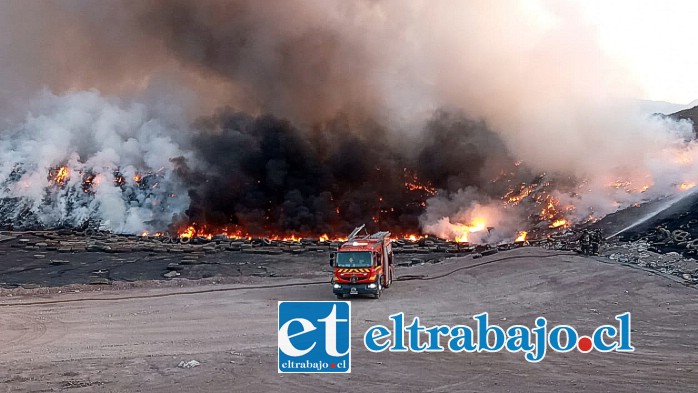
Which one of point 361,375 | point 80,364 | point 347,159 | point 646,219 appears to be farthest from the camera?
point 347,159

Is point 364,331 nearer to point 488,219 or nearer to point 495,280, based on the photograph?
point 495,280

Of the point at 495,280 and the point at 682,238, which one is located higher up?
the point at 682,238

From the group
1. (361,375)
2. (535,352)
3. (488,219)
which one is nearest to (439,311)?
(535,352)

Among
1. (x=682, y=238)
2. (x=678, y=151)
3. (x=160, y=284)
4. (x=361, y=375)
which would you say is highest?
(x=678, y=151)

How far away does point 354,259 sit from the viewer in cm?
2289

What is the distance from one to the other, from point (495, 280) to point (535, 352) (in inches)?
449

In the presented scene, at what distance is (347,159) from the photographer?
60656mm

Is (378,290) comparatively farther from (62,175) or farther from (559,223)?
(62,175)
